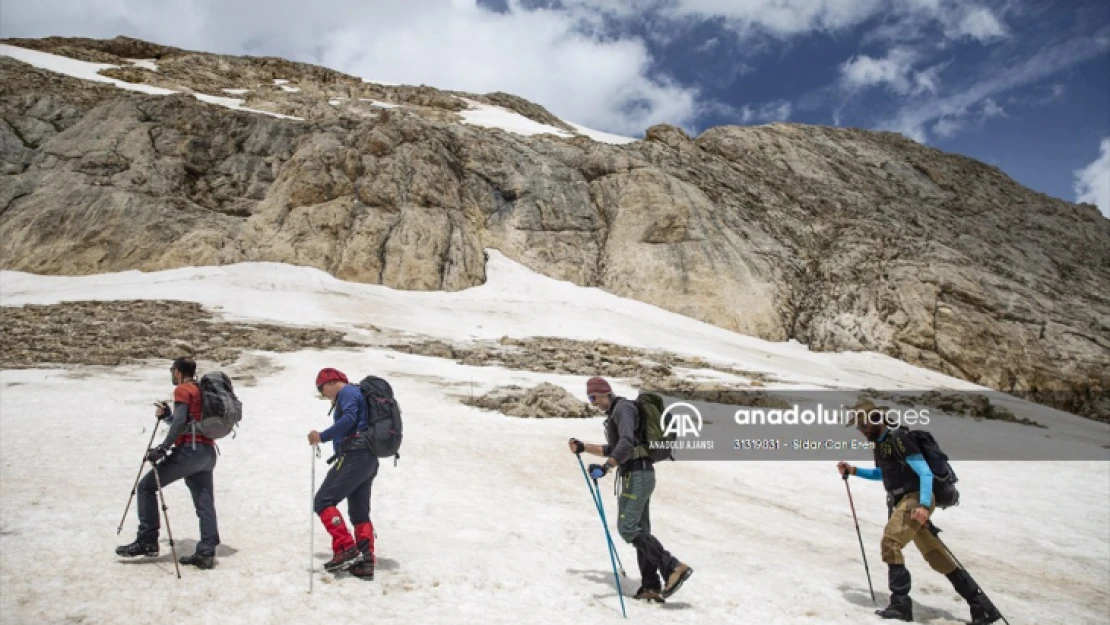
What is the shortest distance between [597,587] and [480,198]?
46040 millimetres

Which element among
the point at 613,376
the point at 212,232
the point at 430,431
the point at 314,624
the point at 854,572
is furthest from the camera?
the point at 212,232

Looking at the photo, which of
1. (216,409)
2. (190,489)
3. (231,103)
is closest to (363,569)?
(190,489)

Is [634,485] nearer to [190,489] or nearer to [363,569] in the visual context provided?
[363,569]

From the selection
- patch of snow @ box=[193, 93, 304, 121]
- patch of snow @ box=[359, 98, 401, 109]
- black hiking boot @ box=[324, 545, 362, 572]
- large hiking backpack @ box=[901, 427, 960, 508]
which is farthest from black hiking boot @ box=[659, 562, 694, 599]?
patch of snow @ box=[359, 98, 401, 109]

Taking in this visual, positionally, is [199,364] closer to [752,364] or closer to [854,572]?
[854,572]

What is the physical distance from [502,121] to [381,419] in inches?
2510

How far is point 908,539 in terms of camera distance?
6.31 metres

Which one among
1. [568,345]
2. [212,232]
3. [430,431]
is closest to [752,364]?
[568,345]

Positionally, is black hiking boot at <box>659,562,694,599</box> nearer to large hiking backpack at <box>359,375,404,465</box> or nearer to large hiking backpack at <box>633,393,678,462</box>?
large hiking backpack at <box>633,393,678,462</box>

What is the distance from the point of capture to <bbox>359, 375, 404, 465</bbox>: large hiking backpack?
6047mm

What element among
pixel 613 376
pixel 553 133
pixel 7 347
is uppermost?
pixel 553 133

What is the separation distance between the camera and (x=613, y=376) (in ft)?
78.4

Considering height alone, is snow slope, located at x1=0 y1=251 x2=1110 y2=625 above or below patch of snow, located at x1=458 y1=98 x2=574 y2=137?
below

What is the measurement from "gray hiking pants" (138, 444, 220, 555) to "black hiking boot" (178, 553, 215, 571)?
0.05 metres
